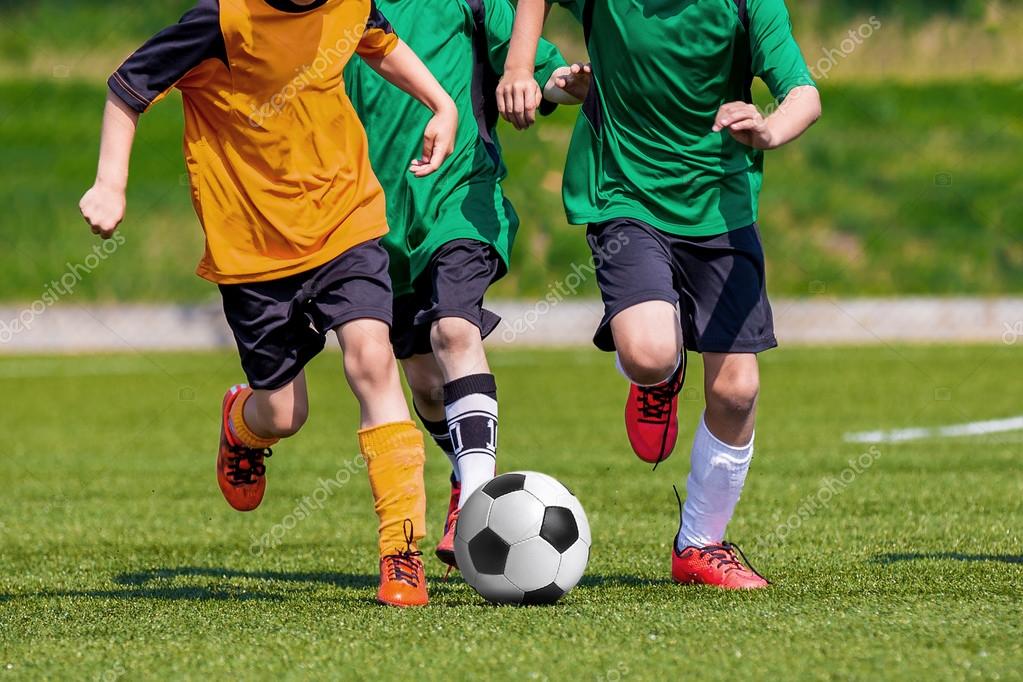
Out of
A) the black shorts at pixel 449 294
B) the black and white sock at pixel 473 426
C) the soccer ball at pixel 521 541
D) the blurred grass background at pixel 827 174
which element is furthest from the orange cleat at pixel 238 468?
the blurred grass background at pixel 827 174

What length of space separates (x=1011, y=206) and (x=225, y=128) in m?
17.9

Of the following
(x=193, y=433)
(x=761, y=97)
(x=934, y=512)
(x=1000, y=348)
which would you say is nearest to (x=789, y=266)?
(x=761, y=97)

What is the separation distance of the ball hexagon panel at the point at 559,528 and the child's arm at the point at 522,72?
4.15 feet

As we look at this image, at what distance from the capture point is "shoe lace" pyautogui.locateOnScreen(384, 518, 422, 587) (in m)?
4.54

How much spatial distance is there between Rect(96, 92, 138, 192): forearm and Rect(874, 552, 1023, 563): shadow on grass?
9.08 ft

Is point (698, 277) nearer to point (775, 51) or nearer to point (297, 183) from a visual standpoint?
point (775, 51)

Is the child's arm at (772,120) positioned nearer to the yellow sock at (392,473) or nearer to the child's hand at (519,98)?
the child's hand at (519,98)

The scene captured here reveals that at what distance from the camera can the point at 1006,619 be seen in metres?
4.00

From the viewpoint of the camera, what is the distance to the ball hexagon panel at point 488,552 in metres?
4.55

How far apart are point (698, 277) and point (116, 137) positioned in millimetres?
1904

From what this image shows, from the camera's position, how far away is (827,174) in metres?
22.2

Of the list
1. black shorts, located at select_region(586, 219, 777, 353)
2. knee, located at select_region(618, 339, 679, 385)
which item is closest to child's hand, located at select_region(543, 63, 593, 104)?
black shorts, located at select_region(586, 219, 777, 353)

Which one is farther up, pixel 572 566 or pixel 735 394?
pixel 735 394

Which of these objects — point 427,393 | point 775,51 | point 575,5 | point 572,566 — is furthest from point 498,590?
point 575,5
